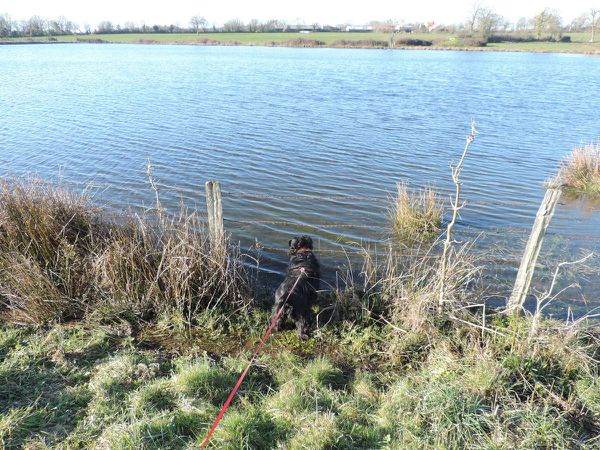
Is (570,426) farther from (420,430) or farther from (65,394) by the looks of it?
(65,394)

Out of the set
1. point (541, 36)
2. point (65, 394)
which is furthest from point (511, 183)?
point (541, 36)

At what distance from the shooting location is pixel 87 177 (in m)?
10.7

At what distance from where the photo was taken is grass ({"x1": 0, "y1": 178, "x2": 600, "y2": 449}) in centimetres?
313

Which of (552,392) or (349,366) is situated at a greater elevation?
(552,392)

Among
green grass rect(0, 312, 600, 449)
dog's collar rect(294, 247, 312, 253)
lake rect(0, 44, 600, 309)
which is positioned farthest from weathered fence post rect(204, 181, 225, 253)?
lake rect(0, 44, 600, 309)

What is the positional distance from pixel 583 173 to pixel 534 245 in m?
7.99

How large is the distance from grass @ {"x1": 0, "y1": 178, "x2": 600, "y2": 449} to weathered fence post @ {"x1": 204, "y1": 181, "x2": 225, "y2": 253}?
9.2 inches

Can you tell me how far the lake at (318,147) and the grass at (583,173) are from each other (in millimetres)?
707

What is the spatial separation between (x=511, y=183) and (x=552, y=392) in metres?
8.46

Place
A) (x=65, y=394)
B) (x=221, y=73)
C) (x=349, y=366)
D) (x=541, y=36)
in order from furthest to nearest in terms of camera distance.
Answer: (x=541, y=36) < (x=221, y=73) < (x=349, y=366) < (x=65, y=394)

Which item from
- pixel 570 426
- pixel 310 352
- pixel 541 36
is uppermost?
pixel 541 36

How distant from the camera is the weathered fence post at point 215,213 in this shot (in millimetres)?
5164

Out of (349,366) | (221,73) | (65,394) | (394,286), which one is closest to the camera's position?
(65,394)

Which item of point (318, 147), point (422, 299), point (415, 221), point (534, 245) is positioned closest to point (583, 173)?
point (415, 221)
